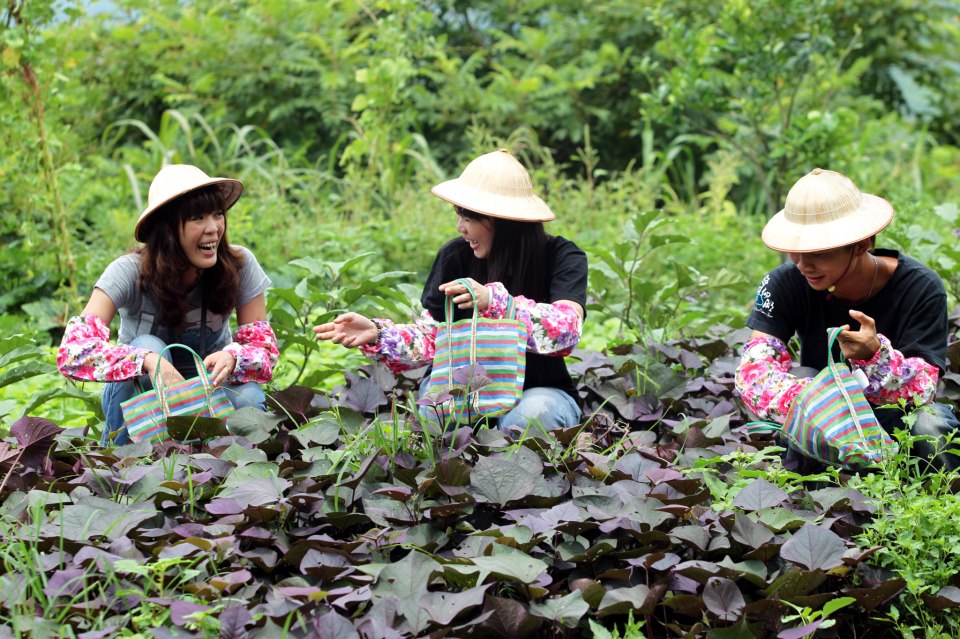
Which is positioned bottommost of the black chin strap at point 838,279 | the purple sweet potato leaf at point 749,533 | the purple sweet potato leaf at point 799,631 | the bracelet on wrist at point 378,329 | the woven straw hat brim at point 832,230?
the purple sweet potato leaf at point 799,631

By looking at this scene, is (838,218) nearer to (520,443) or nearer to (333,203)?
(520,443)

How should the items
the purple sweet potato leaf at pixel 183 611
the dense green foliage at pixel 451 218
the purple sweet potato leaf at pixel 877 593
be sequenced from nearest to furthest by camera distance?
1. the purple sweet potato leaf at pixel 183 611
2. the purple sweet potato leaf at pixel 877 593
3. the dense green foliage at pixel 451 218

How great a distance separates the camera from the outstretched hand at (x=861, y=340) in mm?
2506

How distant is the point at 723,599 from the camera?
2.01 meters

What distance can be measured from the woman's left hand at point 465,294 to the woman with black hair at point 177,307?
680 millimetres

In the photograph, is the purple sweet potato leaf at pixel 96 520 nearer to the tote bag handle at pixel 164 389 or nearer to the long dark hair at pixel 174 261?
the tote bag handle at pixel 164 389

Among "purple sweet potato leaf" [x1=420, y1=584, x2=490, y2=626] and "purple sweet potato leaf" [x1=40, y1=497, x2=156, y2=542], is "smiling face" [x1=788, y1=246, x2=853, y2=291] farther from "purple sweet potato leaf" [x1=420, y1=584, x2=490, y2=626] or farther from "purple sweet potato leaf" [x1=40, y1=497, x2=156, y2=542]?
"purple sweet potato leaf" [x1=40, y1=497, x2=156, y2=542]

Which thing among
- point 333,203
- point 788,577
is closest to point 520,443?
point 788,577

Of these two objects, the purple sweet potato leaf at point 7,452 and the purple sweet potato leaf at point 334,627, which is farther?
the purple sweet potato leaf at point 7,452

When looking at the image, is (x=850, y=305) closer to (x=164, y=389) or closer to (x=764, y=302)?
(x=764, y=302)

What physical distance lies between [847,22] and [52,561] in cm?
806

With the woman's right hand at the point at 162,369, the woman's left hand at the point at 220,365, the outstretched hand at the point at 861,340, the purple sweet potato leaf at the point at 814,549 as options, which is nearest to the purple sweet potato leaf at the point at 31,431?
the woman's right hand at the point at 162,369

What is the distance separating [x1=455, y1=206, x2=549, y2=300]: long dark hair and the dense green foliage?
1.10ft

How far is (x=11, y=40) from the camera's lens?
14.3ft
